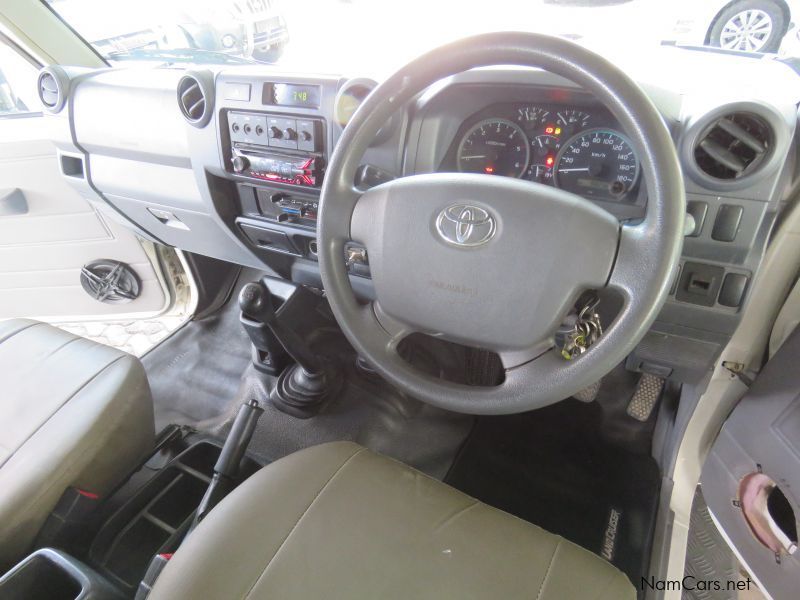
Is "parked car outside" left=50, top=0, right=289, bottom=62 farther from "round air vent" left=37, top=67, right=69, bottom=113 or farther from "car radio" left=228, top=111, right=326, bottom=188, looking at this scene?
"car radio" left=228, top=111, right=326, bottom=188

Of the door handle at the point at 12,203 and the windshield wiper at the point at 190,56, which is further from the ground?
the windshield wiper at the point at 190,56

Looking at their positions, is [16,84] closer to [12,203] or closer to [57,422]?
[12,203]

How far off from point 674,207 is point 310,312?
1177 mm

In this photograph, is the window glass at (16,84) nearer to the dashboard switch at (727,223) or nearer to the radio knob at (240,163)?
the radio knob at (240,163)

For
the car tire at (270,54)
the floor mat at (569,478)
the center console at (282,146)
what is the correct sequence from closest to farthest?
the center console at (282,146)
the floor mat at (569,478)
the car tire at (270,54)

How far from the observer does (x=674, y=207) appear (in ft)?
2.06

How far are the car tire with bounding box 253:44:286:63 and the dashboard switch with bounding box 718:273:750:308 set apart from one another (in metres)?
1.33

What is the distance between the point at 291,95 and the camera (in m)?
1.09

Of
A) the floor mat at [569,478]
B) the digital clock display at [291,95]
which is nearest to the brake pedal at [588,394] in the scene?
the floor mat at [569,478]

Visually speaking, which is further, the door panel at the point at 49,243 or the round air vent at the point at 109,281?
the round air vent at the point at 109,281

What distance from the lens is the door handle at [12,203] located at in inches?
68.7

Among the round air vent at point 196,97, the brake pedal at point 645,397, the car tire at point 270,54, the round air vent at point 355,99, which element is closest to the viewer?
the round air vent at point 355,99

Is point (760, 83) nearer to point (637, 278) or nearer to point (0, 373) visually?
point (637, 278)

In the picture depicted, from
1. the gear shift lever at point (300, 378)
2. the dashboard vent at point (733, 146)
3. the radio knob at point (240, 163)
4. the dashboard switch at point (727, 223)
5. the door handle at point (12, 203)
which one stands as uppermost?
the dashboard vent at point (733, 146)
